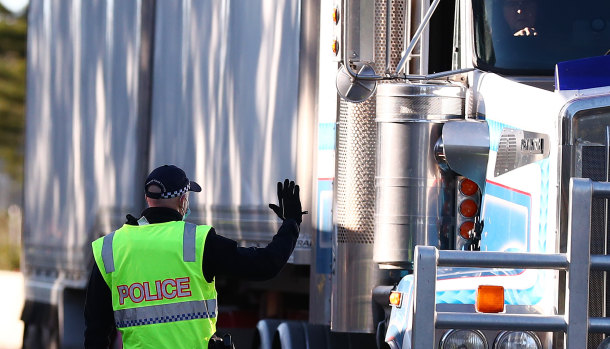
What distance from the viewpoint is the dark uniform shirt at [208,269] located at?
5.06 m

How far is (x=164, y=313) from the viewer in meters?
5.00

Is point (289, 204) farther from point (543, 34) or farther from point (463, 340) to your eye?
point (543, 34)

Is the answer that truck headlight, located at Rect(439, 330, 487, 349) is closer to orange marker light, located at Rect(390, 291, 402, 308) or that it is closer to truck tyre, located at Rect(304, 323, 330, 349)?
orange marker light, located at Rect(390, 291, 402, 308)

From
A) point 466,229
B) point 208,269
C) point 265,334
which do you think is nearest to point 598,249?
point 466,229

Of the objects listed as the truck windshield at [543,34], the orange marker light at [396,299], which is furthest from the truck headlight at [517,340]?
the truck windshield at [543,34]

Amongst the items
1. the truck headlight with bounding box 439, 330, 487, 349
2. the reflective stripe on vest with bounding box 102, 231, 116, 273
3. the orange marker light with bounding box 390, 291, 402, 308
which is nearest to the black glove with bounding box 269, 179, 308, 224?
the orange marker light with bounding box 390, 291, 402, 308

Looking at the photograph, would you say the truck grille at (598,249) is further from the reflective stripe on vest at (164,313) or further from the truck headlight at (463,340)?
the reflective stripe on vest at (164,313)

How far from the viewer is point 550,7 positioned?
5.89m

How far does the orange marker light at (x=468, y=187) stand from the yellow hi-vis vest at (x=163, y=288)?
142cm

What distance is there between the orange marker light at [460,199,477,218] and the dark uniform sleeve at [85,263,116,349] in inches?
69.0

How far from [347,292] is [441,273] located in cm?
105

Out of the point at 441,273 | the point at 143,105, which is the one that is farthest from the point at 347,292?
the point at 143,105

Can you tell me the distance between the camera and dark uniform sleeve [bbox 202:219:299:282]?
5047mm

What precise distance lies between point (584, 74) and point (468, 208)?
1031 millimetres
